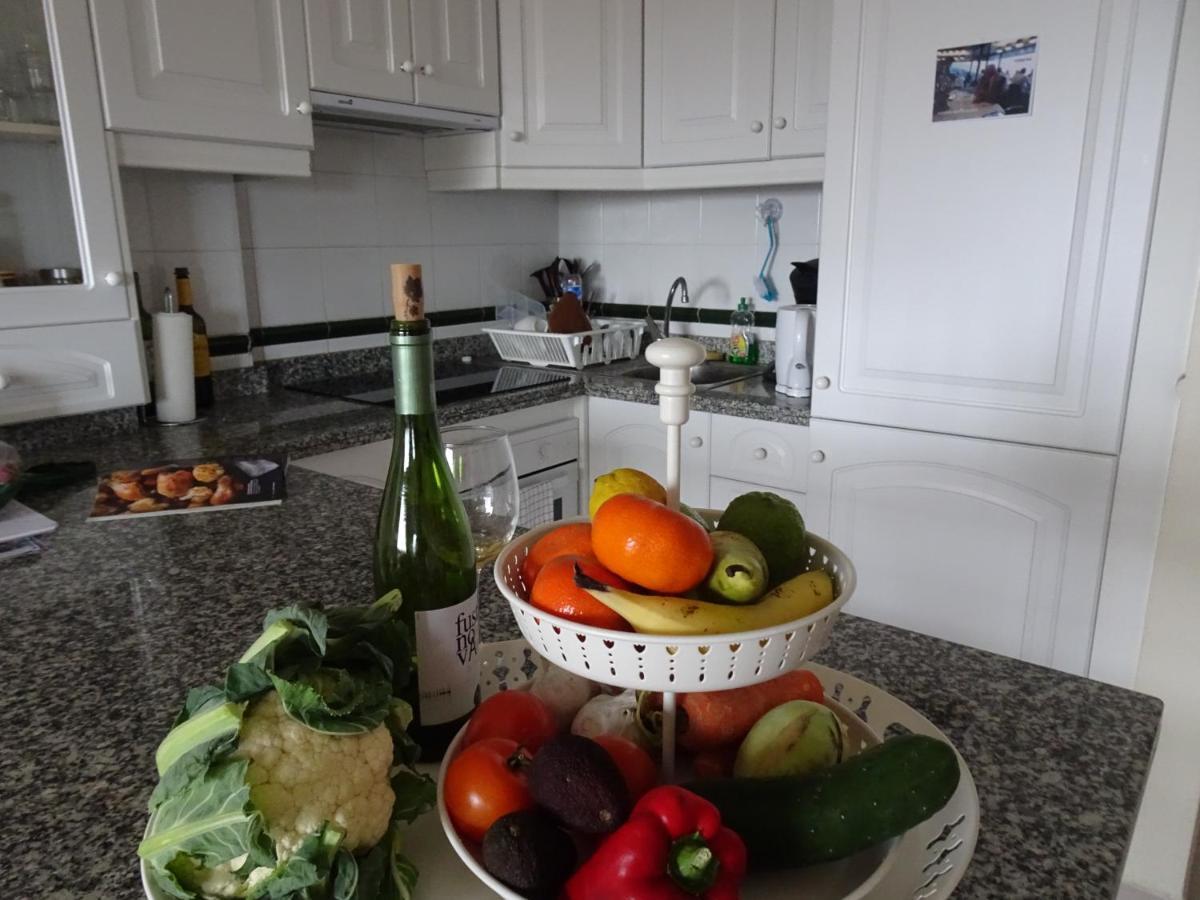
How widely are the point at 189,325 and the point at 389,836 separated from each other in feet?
5.57

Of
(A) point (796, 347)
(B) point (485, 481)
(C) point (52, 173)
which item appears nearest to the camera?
(B) point (485, 481)

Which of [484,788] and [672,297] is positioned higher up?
[672,297]

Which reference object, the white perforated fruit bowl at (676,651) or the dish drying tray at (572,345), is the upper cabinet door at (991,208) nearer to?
the dish drying tray at (572,345)

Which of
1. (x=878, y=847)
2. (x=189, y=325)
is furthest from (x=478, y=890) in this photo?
(x=189, y=325)

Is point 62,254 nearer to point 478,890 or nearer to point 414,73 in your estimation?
point 414,73

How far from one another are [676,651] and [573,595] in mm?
66

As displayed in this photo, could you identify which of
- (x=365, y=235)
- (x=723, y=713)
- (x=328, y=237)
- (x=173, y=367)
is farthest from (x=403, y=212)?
(x=723, y=713)

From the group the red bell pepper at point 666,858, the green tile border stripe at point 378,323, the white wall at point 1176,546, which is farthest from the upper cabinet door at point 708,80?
the red bell pepper at point 666,858

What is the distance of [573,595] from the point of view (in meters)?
0.47

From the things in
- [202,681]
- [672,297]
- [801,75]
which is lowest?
[202,681]

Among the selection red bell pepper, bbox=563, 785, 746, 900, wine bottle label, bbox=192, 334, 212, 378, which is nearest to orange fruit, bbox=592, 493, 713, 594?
red bell pepper, bbox=563, 785, 746, 900

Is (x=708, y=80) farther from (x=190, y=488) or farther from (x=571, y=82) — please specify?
(x=190, y=488)

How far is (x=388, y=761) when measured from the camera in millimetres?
457

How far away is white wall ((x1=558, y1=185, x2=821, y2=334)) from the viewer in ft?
8.14
